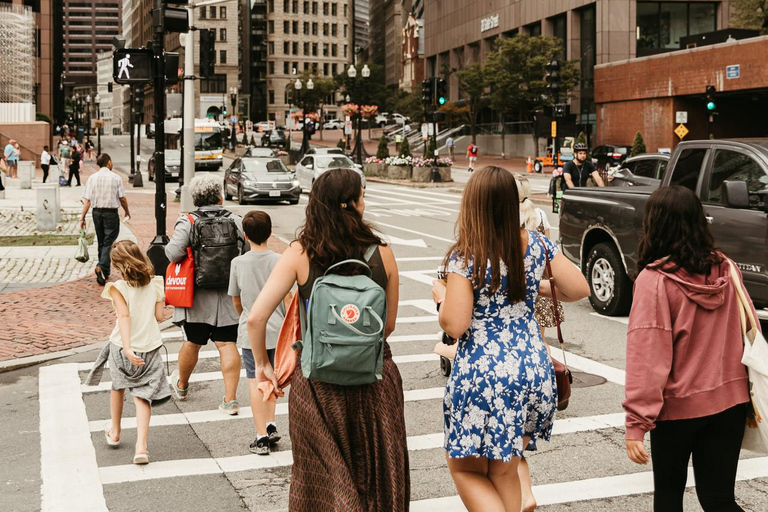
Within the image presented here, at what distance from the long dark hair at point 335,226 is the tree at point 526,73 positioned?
198 feet

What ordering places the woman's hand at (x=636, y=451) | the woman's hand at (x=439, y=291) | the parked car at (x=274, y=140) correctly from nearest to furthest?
1. the woman's hand at (x=636, y=451)
2. the woman's hand at (x=439, y=291)
3. the parked car at (x=274, y=140)

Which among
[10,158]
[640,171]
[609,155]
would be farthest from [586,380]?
[10,158]

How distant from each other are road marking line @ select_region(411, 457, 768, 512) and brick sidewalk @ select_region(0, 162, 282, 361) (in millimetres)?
5667

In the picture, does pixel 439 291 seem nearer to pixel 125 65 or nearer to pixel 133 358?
pixel 133 358

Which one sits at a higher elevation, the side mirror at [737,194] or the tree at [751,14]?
the tree at [751,14]

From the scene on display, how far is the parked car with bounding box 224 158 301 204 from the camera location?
3148 cm

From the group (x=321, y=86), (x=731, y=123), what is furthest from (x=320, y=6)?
(x=731, y=123)

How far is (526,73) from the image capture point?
2520 inches

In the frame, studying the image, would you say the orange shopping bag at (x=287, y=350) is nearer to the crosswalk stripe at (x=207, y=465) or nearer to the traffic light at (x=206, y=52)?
the crosswalk stripe at (x=207, y=465)

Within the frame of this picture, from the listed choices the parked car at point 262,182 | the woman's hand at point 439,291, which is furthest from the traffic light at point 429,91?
the woman's hand at point 439,291

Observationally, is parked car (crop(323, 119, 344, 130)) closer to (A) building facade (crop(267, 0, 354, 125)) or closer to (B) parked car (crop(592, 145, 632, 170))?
(A) building facade (crop(267, 0, 354, 125))

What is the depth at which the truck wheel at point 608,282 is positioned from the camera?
37.3 ft

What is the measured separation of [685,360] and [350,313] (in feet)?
4.47

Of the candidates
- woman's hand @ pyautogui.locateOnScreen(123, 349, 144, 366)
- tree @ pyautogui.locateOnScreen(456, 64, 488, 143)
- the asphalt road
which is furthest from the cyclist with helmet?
tree @ pyautogui.locateOnScreen(456, 64, 488, 143)
